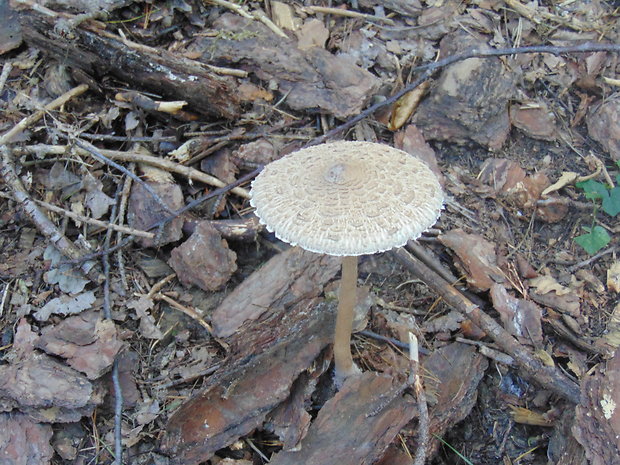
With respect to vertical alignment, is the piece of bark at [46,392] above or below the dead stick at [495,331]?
above

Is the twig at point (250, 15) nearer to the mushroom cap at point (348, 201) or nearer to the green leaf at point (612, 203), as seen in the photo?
the mushroom cap at point (348, 201)

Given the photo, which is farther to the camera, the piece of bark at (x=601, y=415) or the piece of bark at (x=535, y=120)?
the piece of bark at (x=535, y=120)

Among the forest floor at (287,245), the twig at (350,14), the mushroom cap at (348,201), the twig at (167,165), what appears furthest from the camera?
the twig at (350,14)

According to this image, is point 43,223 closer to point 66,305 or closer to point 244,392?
point 66,305

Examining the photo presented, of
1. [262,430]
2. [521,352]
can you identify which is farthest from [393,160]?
[262,430]

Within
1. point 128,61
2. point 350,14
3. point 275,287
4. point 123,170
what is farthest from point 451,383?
point 350,14

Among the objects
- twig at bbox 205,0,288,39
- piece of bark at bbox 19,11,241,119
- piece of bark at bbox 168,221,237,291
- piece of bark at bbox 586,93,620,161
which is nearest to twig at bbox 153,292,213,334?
piece of bark at bbox 168,221,237,291

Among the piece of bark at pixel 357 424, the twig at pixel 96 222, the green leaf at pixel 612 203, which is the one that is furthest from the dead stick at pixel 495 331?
the twig at pixel 96 222
